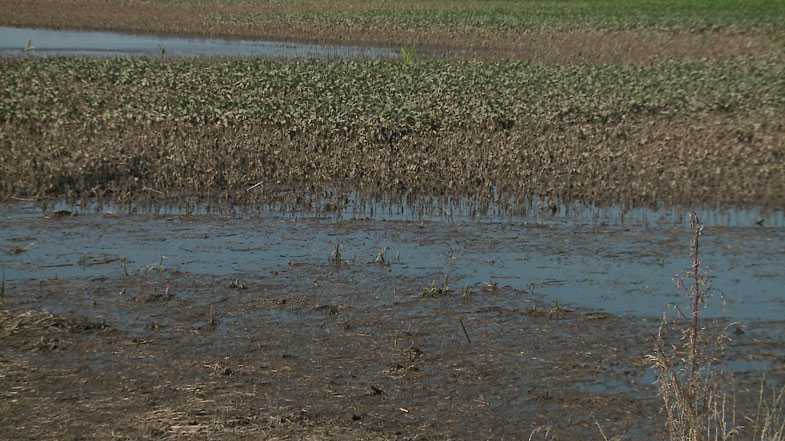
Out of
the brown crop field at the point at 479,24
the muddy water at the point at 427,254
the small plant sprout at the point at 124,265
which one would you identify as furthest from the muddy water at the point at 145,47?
the small plant sprout at the point at 124,265

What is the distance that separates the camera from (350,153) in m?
14.8

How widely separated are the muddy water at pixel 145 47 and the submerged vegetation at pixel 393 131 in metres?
5.71

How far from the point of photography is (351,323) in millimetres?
8297

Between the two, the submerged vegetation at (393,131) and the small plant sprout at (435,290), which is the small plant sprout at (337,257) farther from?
the submerged vegetation at (393,131)

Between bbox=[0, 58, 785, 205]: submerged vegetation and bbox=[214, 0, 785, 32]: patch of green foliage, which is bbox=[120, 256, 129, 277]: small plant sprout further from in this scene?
bbox=[214, 0, 785, 32]: patch of green foliage

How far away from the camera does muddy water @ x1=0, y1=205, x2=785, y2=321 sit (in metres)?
9.30

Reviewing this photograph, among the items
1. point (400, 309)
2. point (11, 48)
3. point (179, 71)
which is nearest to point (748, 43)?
point (179, 71)

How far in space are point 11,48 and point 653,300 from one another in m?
26.2

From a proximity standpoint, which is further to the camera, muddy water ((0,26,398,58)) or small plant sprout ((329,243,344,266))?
muddy water ((0,26,398,58))

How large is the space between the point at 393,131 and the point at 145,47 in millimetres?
18938

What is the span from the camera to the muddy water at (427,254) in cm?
930

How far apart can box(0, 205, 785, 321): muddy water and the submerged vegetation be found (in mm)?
1284

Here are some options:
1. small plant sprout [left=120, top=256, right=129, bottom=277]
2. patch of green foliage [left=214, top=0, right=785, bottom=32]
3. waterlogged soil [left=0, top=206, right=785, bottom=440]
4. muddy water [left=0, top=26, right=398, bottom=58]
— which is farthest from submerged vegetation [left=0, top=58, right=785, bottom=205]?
patch of green foliage [left=214, top=0, right=785, bottom=32]

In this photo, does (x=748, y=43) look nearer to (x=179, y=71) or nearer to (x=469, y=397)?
(x=179, y=71)
